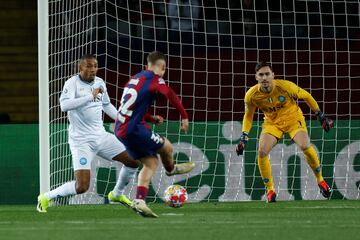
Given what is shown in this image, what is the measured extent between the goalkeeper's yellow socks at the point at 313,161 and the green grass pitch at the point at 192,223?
1.13 m

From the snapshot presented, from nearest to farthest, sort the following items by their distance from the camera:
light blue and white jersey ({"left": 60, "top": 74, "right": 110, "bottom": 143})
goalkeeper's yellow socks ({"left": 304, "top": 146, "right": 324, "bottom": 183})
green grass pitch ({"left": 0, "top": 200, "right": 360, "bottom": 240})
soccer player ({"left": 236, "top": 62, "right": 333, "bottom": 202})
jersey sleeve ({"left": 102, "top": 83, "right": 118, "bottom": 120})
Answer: green grass pitch ({"left": 0, "top": 200, "right": 360, "bottom": 240})
light blue and white jersey ({"left": 60, "top": 74, "right": 110, "bottom": 143})
jersey sleeve ({"left": 102, "top": 83, "right": 118, "bottom": 120})
soccer player ({"left": 236, "top": 62, "right": 333, "bottom": 202})
goalkeeper's yellow socks ({"left": 304, "top": 146, "right": 324, "bottom": 183})

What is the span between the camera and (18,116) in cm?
1942

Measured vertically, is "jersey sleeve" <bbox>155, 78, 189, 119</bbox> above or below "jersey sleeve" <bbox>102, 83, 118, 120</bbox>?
above

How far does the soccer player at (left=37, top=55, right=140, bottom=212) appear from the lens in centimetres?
1270

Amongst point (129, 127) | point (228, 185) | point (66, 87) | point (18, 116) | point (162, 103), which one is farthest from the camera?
point (18, 116)

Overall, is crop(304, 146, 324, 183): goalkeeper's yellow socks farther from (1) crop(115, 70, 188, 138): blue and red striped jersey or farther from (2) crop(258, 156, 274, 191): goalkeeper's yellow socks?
(1) crop(115, 70, 188, 138): blue and red striped jersey

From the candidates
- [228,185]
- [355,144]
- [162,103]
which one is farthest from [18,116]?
[355,144]

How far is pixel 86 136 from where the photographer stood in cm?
1300

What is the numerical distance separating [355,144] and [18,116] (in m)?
6.10

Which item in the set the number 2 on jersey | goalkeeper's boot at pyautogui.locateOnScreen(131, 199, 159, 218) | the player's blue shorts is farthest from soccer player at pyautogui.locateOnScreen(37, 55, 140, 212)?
goalkeeper's boot at pyautogui.locateOnScreen(131, 199, 159, 218)

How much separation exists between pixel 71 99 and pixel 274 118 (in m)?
3.16

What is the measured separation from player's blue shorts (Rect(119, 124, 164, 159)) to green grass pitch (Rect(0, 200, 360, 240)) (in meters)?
0.64

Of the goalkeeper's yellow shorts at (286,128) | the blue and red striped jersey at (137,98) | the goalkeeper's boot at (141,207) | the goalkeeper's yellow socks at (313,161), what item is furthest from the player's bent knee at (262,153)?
the goalkeeper's boot at (141,207)

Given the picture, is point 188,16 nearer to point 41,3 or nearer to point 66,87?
point 41,3
